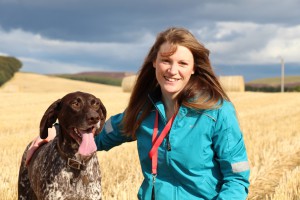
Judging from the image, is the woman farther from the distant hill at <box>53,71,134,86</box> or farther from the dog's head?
the distant hill at <box>53,71,134,86</box>

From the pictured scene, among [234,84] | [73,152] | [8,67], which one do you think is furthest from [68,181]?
[8,67]

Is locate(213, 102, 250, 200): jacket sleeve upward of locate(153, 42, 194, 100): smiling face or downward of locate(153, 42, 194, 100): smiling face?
downward

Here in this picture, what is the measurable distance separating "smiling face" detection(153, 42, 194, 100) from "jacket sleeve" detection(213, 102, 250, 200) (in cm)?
48

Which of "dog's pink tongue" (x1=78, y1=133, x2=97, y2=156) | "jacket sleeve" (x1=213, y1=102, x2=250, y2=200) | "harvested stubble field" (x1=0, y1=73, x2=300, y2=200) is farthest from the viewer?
"harvested stubble field" (x1=0, y1=73, x2=300, y2=200)

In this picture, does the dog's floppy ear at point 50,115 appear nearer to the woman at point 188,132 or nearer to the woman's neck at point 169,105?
the woman at point 188,132

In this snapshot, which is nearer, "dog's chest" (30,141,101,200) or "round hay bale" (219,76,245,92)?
"dog's chest" (30,141,101,200)

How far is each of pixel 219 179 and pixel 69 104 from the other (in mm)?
1527

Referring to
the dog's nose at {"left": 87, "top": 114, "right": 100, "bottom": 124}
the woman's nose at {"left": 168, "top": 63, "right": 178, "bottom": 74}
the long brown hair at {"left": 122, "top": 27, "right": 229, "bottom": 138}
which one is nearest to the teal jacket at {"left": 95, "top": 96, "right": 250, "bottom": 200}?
the long brown hair at {"left": 122, "top": 27, "right": 229, "bottom": 138}

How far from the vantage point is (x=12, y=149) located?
10.0m

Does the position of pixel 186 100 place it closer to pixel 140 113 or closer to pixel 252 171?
pixel 140 113

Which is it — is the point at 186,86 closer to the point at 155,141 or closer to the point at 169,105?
the point at 169,105

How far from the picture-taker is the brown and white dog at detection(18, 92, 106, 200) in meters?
4.33

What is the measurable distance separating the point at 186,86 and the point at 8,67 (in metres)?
62.0

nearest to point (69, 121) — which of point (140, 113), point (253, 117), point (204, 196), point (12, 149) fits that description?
point (140, 113)
